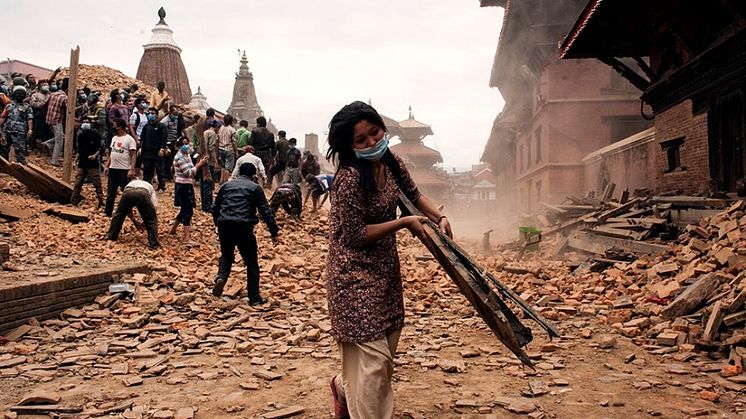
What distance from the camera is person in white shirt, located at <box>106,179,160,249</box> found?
8.12m

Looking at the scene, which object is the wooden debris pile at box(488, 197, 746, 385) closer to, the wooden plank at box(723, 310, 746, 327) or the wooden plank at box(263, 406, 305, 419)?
the wooden plank at box(723, 310, 746, 327)

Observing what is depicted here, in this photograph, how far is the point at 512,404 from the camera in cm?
350

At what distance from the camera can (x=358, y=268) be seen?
8.17 feet

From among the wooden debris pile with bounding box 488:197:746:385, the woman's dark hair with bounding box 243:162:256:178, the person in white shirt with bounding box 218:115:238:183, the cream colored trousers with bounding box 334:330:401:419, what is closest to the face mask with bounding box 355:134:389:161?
the cream colored trousers with bounding box 334:330:401:419

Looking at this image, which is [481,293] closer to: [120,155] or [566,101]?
[120,155]

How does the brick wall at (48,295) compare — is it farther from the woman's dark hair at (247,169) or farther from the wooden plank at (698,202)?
the wooden plank at (698,202)

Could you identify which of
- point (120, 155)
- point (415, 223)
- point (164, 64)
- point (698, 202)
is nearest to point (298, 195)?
point (120, 155)

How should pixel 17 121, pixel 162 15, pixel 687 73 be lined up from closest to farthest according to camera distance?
pixel 687 73 < pixel 17 121 < pixel 162 15

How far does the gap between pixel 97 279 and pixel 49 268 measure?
0.71m

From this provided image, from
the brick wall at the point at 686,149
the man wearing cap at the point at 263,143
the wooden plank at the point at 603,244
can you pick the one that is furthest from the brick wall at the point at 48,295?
the brick wall at the point at 686,149

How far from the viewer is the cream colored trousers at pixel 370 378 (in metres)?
2.43

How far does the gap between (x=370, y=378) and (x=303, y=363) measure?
7.52ft

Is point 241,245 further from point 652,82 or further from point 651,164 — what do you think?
point 651,164

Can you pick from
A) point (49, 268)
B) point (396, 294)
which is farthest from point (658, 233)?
point (49, 268)
